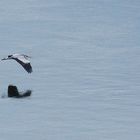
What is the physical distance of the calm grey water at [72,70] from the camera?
176 feet

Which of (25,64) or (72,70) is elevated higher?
(72,70)

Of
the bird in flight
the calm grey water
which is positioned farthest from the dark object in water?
the bird in flight

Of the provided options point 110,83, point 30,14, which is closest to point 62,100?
point 110,83

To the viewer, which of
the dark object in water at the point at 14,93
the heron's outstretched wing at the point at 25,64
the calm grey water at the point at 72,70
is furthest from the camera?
the dark object in water at the point at 14,93

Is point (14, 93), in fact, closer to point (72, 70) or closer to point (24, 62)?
point (24, 62)

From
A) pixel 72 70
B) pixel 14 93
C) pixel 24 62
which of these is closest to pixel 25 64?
pixel 24 62

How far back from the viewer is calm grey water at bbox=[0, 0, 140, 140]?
53.8m

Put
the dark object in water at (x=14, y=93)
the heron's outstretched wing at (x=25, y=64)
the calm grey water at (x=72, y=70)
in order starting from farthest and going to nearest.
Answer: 1. the dark object in water at (x=14, y=93)
2. the heron's outstretched wing at (x=25, y=64)
3. the calm grey water at (x=72, y=70)

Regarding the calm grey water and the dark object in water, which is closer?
the calm grey water

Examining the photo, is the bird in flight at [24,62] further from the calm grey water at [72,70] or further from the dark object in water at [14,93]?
the calm grey water at [72,70]

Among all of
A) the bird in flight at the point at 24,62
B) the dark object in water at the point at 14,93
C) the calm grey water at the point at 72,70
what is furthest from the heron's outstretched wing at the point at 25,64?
the calm grey water at the point at 72,70

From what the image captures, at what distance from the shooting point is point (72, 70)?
6762 cm

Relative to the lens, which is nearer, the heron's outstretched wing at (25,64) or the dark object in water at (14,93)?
the heron's outstretched wing at (25,64)

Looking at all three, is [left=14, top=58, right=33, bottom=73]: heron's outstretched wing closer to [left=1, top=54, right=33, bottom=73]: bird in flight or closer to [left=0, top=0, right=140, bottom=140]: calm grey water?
[left=1, top=54, right=33, bottom=73]: bird in flight
